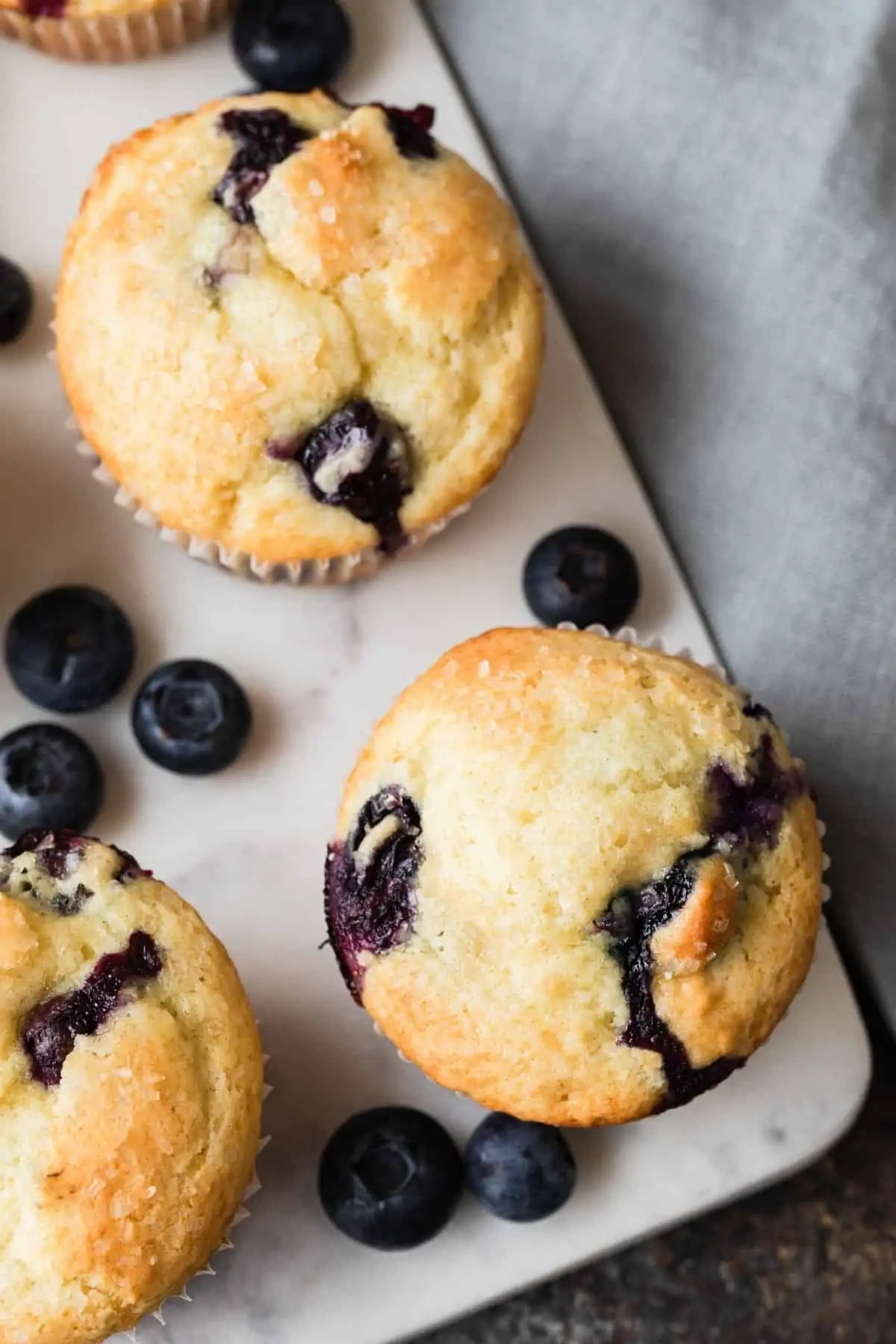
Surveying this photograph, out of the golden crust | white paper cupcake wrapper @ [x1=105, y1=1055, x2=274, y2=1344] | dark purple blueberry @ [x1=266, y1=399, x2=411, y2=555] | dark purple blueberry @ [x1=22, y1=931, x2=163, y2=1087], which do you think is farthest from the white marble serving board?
dark purple blueberry @ [x1=22, y1=931, x2=163, y2=1087]

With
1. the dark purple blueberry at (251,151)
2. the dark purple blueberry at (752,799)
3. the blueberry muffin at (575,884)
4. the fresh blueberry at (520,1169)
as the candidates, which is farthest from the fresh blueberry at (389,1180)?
the dark purple blueberry at (251,151)

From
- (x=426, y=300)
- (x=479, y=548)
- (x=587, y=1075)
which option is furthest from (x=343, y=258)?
(x=587, y=1075)

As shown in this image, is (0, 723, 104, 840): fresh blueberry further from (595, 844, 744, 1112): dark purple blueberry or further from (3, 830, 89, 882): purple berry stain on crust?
(595, 844, 744, 1112): dark purple blueberry

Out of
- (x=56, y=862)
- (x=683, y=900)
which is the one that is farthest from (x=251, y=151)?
(x=683, y=900)

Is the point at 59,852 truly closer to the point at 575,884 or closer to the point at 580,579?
the point at 575,884

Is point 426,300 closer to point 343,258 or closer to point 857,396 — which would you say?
point 343,258

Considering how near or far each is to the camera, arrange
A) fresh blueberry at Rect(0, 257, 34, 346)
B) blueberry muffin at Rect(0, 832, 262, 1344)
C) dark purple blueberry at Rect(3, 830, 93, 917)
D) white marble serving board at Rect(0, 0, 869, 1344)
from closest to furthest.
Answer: blueberry muffin at Rect(0, 832, 262, 1344) < dark purple blueberry at Rect(3, 830, 93, 917) < white marble serving board at Rect(0, 0, 869, 1344) < fresh blueberry at Rect(0, 257, 34, 346)
